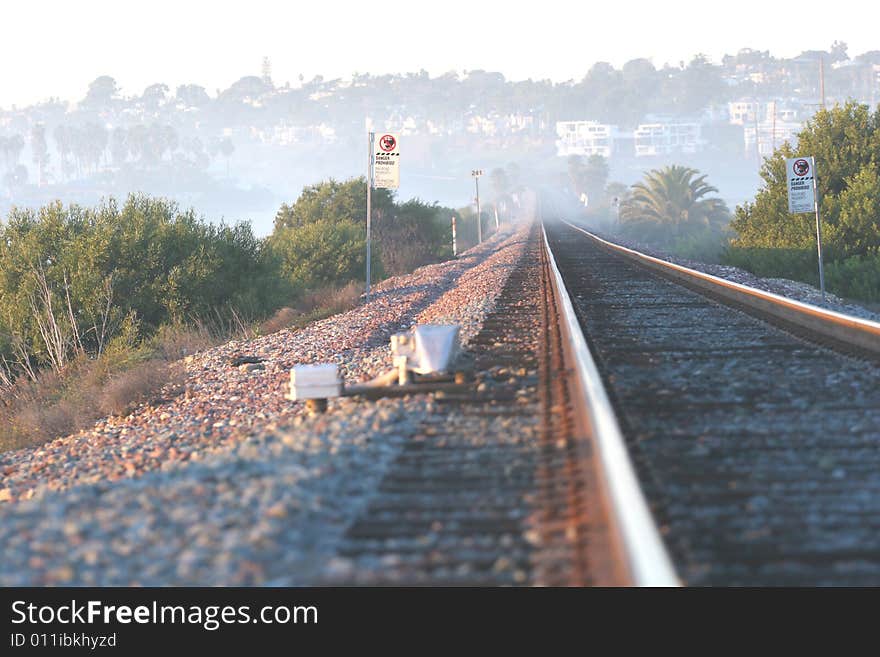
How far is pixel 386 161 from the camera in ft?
75.2

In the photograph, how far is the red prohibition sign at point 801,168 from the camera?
1973 centimetres

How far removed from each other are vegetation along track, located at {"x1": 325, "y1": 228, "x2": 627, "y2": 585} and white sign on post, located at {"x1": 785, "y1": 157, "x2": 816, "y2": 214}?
12630 mm

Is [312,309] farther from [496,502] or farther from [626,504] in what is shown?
[626,504]

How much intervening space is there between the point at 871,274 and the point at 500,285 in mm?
8692

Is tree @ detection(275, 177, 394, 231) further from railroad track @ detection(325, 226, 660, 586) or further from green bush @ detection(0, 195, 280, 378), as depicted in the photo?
railroad track @ detection(325, 226, 660, 586)

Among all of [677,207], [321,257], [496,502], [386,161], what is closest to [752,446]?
[496,502]

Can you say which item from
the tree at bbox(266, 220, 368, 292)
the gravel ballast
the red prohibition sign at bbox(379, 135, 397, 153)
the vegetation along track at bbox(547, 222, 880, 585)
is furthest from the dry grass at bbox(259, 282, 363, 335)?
the vegetation along track at bbox(547, 222, 880, 585)

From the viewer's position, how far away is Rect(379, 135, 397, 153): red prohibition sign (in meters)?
23.0

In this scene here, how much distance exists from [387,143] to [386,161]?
0.43 metres

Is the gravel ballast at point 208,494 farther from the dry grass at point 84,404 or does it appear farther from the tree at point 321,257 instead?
the tree at point 321,257

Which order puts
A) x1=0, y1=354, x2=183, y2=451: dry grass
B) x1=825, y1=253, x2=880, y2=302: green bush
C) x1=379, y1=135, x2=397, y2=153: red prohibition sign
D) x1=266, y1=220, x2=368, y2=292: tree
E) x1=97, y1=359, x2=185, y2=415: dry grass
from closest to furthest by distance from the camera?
x1=97, y1=359, x2=185, y2=415: dry grass, x1=0, y1=354, x2=183, y2=451: dry grass, x1=379, y1=135, x2=397, y2=153: red prohibition sign, x1=825, y1=253, x2=880, y2=302: green bush, x1=266, y1=220, x2=368, y2=292: tree

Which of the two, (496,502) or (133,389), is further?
(133,389)

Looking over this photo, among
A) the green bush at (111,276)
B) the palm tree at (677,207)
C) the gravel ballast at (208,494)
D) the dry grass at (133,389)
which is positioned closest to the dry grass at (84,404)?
the dry grass at (133,389)
